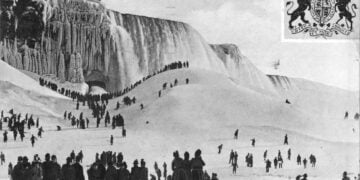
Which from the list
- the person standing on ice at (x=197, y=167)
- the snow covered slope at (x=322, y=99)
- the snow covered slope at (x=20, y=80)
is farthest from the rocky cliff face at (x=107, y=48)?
the person standing on ice at (x=197, y=167)

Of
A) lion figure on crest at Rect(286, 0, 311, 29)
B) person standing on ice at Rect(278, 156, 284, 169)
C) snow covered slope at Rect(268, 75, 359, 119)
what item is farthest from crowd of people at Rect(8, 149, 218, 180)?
lion figure on crest at Rect(286, 0, 311, 29)

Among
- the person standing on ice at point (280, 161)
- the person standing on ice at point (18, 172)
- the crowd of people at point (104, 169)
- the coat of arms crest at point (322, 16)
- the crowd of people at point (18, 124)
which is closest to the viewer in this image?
the person standing on ice at point (18, 172)

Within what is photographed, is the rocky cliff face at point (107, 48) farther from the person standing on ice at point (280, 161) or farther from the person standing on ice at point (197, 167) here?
the person standing on ice at point (197, 167)

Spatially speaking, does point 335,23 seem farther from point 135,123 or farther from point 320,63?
point 135,123

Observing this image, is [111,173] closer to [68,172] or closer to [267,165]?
[68,172]

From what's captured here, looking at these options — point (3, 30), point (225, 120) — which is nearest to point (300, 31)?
point (225, 120)

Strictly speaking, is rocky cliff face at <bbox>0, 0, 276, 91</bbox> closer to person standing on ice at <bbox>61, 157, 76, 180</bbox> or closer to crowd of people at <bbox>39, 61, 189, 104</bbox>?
crowd of people at <bbox>39, 61, 189, 104</bbox>
